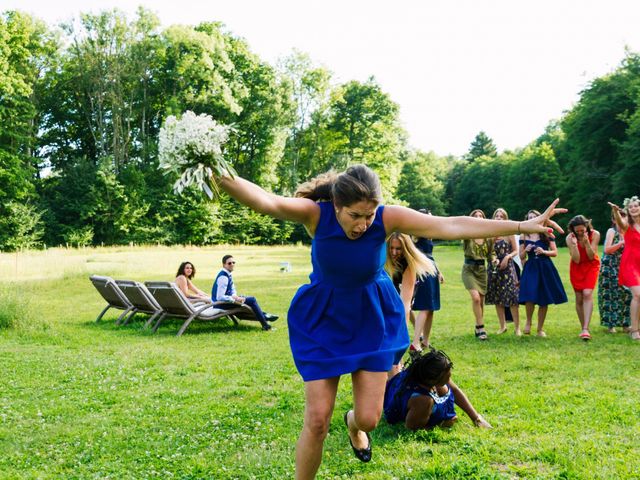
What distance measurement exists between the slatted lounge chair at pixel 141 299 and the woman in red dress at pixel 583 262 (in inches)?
303

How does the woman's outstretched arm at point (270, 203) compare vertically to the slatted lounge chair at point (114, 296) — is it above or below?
above

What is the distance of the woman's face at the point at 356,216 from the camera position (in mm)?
3648

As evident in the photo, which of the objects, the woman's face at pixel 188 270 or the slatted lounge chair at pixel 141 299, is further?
the woman's face at pixel 188 270

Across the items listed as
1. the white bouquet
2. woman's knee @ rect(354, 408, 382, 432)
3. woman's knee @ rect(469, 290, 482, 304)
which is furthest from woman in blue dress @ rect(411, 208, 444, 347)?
the white bouquet

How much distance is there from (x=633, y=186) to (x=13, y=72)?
43748 mm

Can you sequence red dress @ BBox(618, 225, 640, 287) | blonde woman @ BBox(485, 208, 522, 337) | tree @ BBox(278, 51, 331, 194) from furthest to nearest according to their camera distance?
tree @ BBox(278, 51, 331, 194)
blonde woman @ BBox(485, 208, 522, 337)
red dress @ BBox(618, 225, 640, 287)

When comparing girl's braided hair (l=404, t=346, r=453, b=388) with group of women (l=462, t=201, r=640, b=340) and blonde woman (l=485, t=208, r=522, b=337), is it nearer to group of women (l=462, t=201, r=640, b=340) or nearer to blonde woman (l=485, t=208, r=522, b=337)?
group of women (l=462, t=201, r=640, b=340)

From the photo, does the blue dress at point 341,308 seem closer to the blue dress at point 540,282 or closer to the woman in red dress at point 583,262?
the blue dress at point 540,282

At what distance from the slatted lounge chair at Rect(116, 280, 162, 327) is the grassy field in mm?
597

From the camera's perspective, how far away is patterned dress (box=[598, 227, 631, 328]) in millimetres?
10852

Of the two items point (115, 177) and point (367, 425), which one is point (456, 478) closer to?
point (367, 425)

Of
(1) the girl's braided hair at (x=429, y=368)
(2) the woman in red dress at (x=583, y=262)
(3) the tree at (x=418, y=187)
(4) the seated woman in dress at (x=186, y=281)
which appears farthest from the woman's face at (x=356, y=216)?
(3) the tree at (x=418, y=187)

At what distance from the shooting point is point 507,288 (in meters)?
10.7

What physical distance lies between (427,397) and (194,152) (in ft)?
9.19
